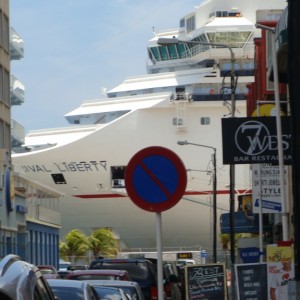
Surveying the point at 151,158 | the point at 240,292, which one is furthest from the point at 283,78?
the point at 151,158

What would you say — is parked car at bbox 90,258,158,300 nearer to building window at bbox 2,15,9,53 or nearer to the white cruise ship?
building window at bbox 2,15,9,53

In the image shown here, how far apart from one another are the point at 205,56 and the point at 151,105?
646 cm

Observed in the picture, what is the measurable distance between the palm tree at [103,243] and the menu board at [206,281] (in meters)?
66.7

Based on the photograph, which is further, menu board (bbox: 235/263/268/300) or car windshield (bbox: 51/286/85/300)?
menu board (bbox: 235/263/268/300)

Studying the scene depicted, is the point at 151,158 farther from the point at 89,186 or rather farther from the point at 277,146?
the point at 89,186

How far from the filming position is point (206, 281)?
21406mm

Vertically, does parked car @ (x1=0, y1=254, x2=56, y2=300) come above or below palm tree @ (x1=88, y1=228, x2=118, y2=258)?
below

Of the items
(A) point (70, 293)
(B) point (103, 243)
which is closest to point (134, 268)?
(A) point (70, 293)

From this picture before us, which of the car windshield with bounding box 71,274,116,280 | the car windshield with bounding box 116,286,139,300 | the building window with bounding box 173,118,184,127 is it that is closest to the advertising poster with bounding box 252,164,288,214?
the car windshield with bounding box 71,274,116,280

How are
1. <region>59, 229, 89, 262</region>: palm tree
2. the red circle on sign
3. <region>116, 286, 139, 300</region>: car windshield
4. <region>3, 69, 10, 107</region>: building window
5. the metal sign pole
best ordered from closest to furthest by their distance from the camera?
the metal sign pole, the red circle on sign, <region>116, 286, 139, 300</region>: car windshield, <region>3, 69, 10, 107</region>: building window, <region>59, 229, 89, 262</region>: palm tree

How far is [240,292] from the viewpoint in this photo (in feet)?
60.4

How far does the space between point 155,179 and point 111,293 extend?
4230 mm

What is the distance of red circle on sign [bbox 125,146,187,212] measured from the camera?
10.7 m

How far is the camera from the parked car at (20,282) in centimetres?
605
